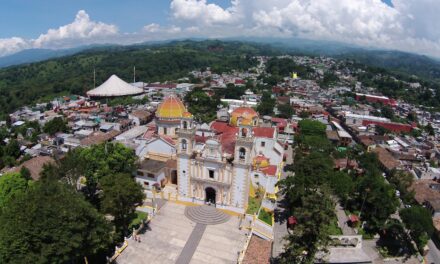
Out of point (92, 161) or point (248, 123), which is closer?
point (248, 123)

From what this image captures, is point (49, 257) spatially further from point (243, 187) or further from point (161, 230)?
point (243, 187)

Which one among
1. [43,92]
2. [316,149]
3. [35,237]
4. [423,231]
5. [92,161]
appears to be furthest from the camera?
[43,92]

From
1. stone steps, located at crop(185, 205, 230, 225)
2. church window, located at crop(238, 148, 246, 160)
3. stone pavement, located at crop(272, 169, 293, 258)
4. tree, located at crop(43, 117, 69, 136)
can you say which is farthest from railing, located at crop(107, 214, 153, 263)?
tree, located at crop(43, 117, 69, 136)

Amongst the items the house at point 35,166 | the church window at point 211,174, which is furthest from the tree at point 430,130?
the house at point 35,166

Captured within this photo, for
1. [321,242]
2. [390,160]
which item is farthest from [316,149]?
[321,242]

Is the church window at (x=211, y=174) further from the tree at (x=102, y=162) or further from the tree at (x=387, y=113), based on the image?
the tree at (x=387, y=113)

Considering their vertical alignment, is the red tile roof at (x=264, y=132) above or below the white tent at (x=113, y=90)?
above

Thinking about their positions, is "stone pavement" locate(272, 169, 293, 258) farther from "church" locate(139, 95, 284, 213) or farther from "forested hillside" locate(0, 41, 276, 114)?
"forested hillside" locate(0, 41, 276, 114)
